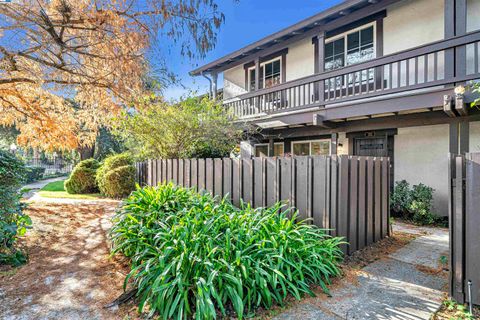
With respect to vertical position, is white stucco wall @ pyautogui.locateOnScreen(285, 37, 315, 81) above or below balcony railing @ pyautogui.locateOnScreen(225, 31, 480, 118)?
above

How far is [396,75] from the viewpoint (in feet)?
25.9

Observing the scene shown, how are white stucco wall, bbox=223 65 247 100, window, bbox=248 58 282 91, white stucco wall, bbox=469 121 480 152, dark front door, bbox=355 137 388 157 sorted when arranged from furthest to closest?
white stucco wall, bbox=223 65 247 100 → window, bbox=248 58 282 91 → dark front door, bbox=355 137 388 157 → white stucco wall, bbox=469 121 480 152

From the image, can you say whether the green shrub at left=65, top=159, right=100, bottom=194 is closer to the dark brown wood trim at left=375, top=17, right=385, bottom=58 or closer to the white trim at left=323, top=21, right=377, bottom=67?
the white trim at left=323, top=21, right=377, bottom=67

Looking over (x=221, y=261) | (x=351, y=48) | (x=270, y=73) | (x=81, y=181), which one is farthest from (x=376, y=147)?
(x=81, y=181)

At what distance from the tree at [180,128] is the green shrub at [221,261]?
4.13 metres

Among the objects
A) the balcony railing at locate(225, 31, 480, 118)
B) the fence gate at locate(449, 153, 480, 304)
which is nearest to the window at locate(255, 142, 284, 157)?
the balcony railing at locate(225, 31, 480, 118)

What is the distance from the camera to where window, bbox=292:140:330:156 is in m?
10.2

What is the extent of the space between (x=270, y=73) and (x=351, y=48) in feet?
12.3

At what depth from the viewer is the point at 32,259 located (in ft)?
13.0

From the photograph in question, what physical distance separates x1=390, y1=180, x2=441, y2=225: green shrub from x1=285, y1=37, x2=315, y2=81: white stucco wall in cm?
529

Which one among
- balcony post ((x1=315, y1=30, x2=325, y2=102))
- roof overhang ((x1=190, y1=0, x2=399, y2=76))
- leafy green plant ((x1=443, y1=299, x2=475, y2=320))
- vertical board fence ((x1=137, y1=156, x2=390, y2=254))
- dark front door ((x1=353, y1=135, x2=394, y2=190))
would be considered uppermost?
roof overhang ((x1=190, y1=0, x2=399, y2=76))

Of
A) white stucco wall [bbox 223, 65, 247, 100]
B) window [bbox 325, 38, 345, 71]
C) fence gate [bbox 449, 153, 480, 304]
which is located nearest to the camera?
fence gate [bbox 449, 153, 480, 304]

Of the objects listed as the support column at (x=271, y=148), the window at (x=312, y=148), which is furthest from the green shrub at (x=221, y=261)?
the support column at (x=271, y=148)

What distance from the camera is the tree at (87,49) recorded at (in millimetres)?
4242
